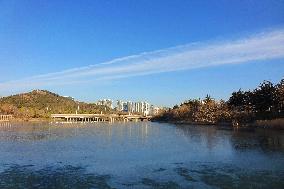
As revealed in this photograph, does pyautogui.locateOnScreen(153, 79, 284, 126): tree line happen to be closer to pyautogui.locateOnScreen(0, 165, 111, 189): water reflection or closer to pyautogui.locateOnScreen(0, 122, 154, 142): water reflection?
pyautogui.locateOnScreen(0, 122, 154, 142): water reflection

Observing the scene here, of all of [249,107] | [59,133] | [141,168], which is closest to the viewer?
[141,168]

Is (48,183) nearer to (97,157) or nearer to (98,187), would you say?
(98,187)

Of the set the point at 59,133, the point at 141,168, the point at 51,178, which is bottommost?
the point at 51,178

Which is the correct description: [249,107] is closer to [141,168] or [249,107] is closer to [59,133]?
[59,133]

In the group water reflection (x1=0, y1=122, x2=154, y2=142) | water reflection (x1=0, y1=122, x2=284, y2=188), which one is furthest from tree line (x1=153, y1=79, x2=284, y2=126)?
water reflection (x1=0, y1=122, x2=284, y2=188)

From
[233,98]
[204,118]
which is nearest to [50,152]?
[233,98]

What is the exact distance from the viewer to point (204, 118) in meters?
186

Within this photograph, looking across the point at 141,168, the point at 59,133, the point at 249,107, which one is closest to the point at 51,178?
the point at 141,168

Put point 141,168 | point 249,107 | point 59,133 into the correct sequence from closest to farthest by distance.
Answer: point 141,168
point 59,133
point 249,107

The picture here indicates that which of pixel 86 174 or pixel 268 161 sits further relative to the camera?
pixel 268 161

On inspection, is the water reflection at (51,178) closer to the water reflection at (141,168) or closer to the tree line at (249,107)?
the water reflection at (141,168)

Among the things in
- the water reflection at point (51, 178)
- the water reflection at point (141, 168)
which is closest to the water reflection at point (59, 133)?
the water reflection at point (141, 168)

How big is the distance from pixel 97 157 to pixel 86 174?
13.4 m

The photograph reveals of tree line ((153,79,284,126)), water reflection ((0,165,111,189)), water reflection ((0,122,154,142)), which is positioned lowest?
water reflection ((0,165,111,189))
